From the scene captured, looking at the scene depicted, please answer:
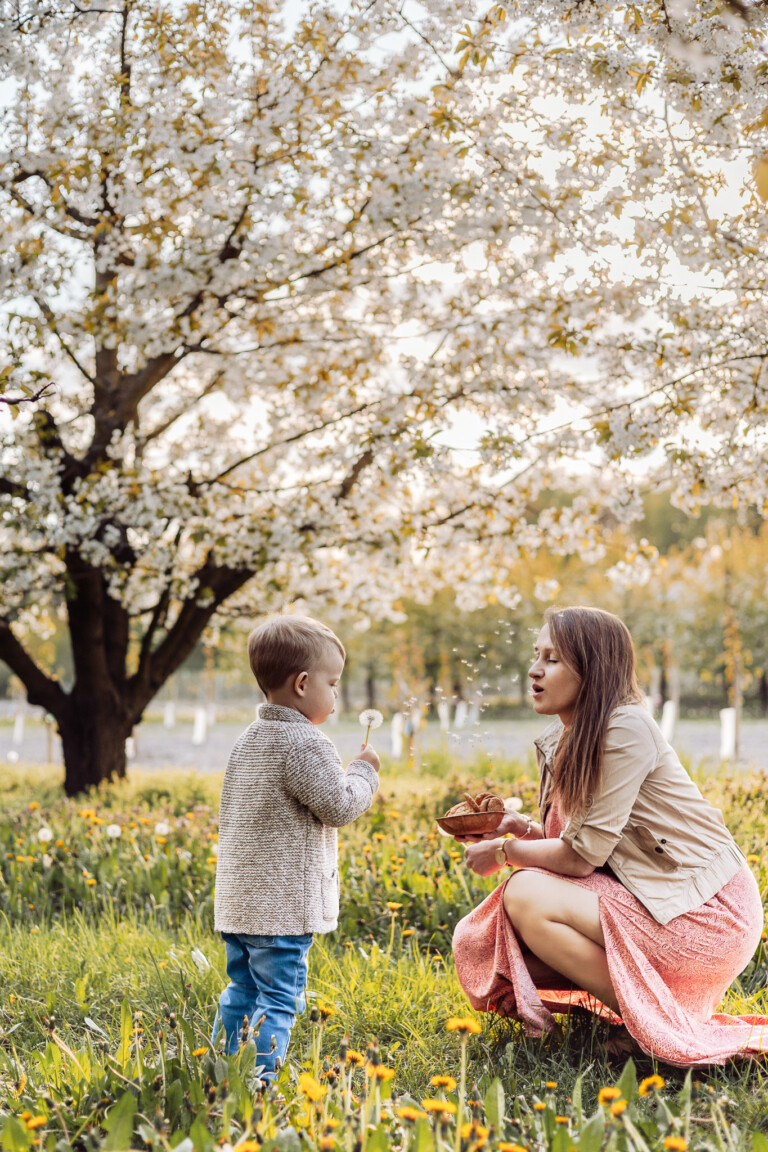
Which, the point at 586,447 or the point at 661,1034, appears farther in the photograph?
the point at 586,447

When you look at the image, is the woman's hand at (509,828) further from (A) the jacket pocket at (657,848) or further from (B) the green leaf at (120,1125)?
(B) the green leaf at (120,1125)

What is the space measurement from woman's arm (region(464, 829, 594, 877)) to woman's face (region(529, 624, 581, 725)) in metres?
0.34

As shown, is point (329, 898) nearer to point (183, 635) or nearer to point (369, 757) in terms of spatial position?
point (369, 757)

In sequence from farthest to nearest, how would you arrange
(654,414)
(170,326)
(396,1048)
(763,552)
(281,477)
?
(763,552), (281,477), (170,326), (654,414), (396,1048)

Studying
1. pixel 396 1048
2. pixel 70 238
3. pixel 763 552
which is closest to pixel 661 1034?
pixel 396 1048

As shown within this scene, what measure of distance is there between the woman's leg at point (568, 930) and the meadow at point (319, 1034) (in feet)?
0.65

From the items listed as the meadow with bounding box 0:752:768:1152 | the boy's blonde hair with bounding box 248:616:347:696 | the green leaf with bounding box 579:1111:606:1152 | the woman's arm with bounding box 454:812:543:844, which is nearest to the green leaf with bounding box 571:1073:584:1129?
the meadow with bounding box 0:752:768:1152

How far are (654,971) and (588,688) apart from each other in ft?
2.33

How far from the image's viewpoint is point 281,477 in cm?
718

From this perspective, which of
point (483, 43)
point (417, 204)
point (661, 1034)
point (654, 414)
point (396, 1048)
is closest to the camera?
point (661, 1034)

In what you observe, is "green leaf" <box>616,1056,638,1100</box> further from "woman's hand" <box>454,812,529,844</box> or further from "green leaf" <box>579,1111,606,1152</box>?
"woman's hand" <box>454,812,529,844</box>

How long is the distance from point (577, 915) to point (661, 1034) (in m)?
0.32

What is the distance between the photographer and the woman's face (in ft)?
8.50

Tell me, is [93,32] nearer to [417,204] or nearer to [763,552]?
[417,204]
